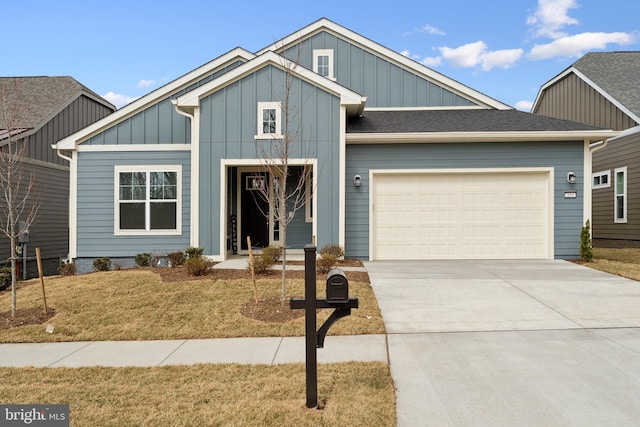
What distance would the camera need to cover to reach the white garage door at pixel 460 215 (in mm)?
11242

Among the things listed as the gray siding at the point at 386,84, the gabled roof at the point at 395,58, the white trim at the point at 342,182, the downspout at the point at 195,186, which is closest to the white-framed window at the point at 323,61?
the gray siding at the point at 386,84

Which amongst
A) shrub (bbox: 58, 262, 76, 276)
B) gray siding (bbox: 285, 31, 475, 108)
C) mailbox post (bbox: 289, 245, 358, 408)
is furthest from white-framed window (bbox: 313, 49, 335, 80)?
mailbox post (bbox: 289, 245, 358, 408)

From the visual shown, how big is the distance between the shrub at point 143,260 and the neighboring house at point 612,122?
14.2m

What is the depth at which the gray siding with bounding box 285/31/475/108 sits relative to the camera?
14.2 meters

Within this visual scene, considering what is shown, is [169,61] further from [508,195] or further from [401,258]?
[508,195]

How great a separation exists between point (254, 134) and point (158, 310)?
556 cm

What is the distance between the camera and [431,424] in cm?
322

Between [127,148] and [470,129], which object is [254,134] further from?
[470,129]

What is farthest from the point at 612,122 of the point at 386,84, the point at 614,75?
the point at 386,84

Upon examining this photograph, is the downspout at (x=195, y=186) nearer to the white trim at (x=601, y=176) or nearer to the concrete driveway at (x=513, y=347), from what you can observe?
the concrete driveway at (x=513, y=347)

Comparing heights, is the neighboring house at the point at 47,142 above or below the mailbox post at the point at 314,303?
above

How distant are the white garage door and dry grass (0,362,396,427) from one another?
715 centimetres

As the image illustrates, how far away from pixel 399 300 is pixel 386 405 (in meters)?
3.66

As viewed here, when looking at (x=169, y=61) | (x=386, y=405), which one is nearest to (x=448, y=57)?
(x=169, y=61)
